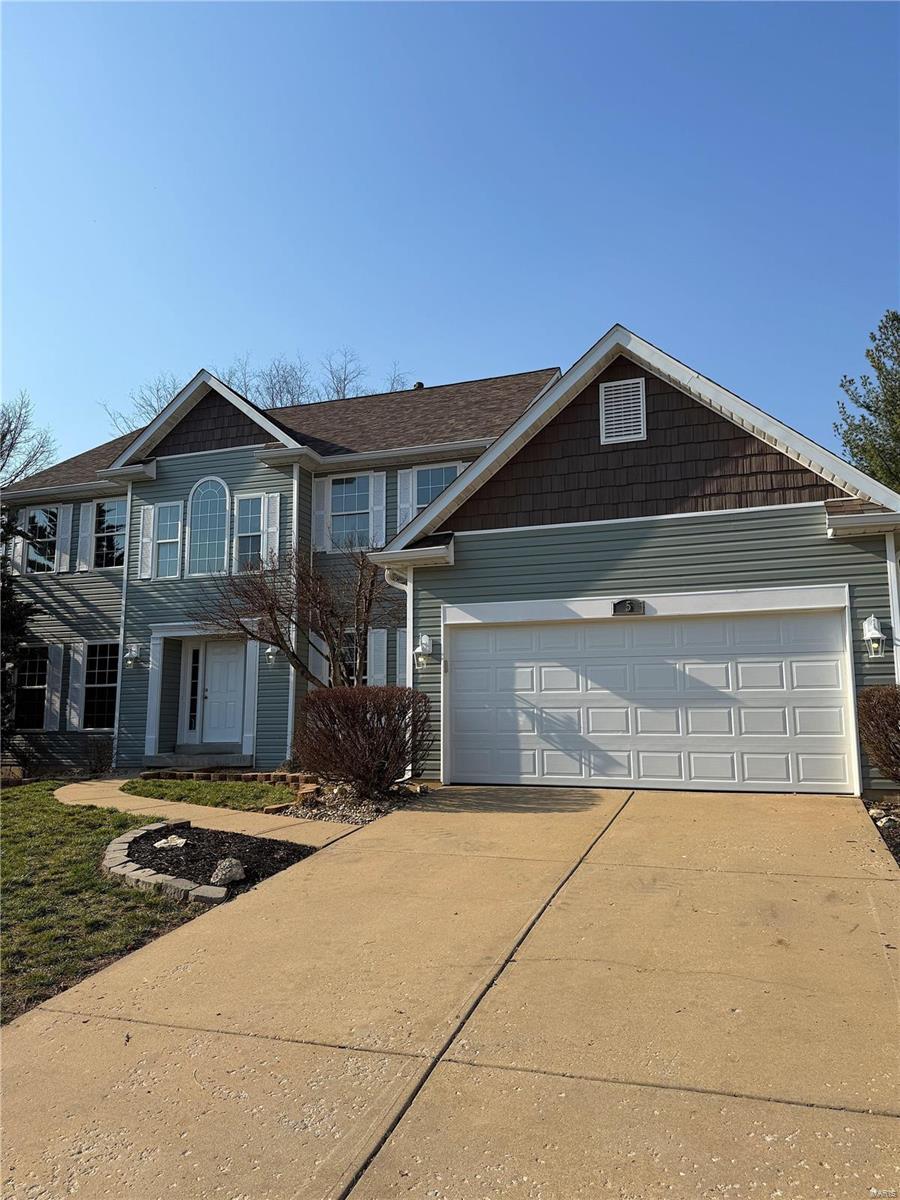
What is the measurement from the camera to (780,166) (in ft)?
33.0

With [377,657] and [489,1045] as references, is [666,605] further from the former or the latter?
[489,1045]

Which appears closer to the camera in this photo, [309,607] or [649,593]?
[649,593]

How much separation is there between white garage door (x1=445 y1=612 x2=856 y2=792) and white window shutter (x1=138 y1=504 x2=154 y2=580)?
8.36 m

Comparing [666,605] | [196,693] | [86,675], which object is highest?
[666,605]

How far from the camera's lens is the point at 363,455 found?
1530 cm

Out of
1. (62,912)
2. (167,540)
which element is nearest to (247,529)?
(167,540)

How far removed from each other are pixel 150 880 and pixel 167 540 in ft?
37.6

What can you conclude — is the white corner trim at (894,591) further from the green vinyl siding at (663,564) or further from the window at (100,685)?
the window at (100,685)

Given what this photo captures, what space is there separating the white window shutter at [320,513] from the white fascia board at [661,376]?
5046 millimetres

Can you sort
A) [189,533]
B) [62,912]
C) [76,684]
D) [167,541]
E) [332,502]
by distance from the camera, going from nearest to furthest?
[62,912] < [332,502] < [189,533] < [167,541] < [76,684]

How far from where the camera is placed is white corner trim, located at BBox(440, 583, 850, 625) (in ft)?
30.3

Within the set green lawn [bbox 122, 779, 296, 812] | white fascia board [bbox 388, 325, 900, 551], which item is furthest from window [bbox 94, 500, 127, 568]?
white fascia board [bbox 388, 325, 900, 551]

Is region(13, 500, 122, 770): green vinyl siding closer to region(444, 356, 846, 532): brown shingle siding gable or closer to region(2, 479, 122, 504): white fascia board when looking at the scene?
region(2, 479, 122, 504): white fascia board

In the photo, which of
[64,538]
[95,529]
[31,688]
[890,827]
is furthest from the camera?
[64,538]
